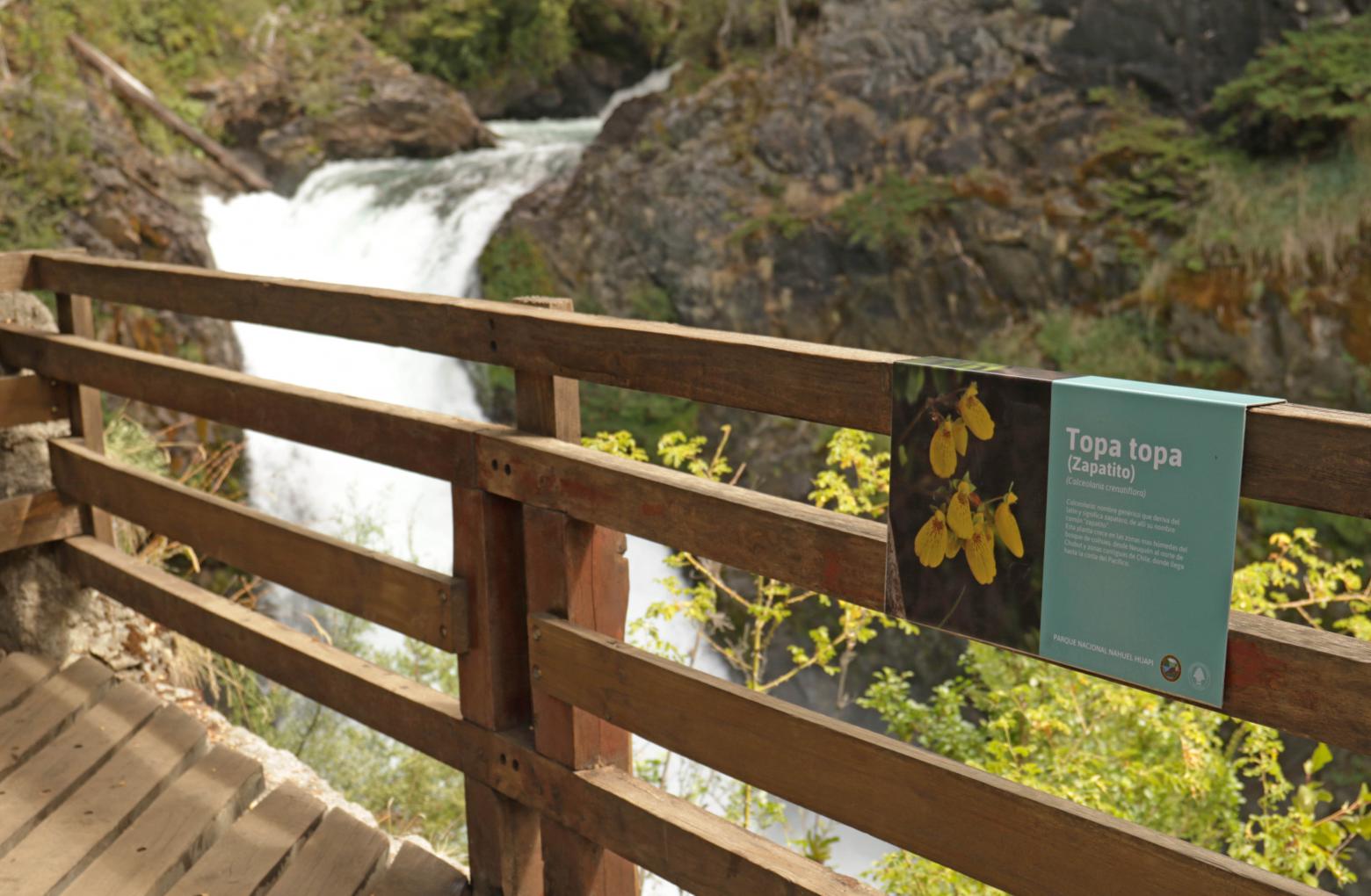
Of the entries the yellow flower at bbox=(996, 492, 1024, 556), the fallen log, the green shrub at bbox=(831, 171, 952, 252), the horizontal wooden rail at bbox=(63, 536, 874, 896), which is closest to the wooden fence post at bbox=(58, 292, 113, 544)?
the horizontal wooden rail at bbox=(63, 536, 874, 896)

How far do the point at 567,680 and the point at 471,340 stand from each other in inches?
26.3

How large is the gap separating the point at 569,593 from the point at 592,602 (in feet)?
0.17

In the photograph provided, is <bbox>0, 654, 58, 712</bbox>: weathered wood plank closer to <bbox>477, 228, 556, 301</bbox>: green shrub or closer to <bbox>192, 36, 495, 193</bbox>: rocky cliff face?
<bbox>477, 228, 556, 301</bbox>: green shrub

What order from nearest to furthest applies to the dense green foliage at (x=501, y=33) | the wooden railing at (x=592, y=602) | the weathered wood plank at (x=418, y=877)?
the wooden railing at (x=592, y=602) → the weathered wood plank at (x=418, y=877) → the dense green foliage at (x=501, y=33)

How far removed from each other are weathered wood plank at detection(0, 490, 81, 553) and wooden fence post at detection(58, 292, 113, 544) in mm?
42

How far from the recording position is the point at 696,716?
2156 millimetres

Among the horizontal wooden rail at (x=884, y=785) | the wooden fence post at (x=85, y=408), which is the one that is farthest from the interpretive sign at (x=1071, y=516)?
the wooden fence post at (x=85, y=408)

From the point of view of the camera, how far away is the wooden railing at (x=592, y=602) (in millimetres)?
1588

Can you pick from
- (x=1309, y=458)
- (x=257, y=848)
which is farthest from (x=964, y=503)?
(x=257, y=848)

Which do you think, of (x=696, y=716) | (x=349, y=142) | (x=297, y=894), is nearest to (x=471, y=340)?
(x=696, y=716)

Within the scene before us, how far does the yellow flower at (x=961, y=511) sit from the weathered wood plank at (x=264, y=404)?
3.47 ft

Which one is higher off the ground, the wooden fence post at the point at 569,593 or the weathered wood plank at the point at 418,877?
the wooden fence post at the point at 569,593

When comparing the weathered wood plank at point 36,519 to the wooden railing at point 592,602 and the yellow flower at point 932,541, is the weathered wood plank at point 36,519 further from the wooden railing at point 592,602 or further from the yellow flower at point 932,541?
the yellow flower at point 932,541

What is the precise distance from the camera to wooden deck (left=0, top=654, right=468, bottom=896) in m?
2.57
